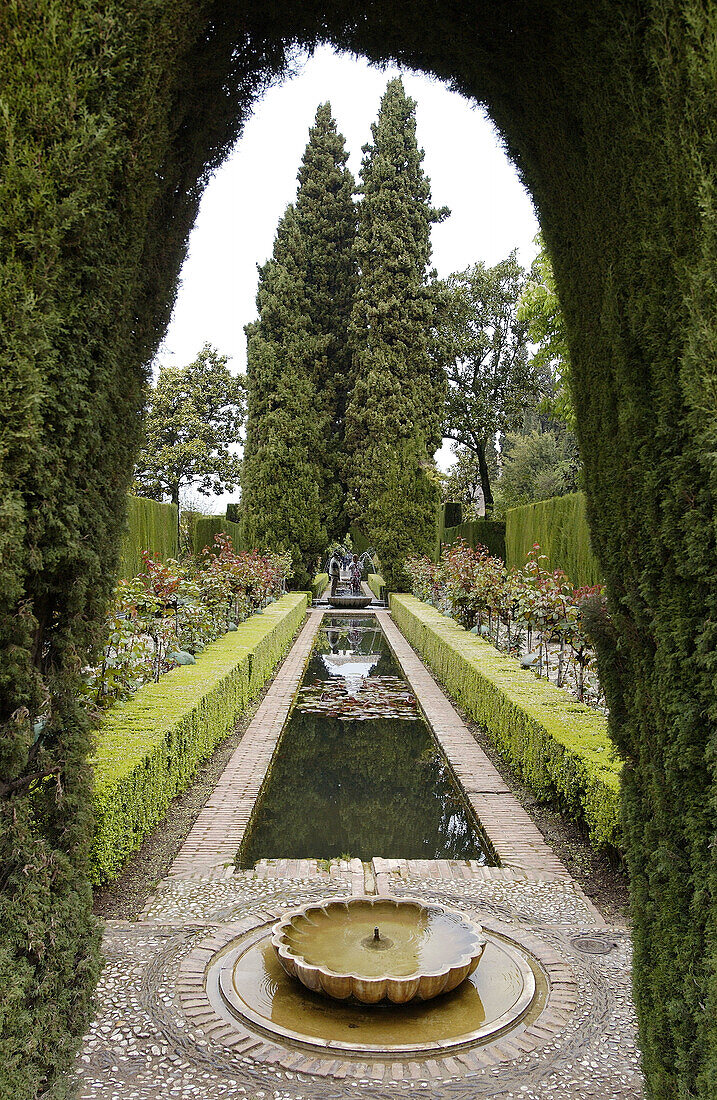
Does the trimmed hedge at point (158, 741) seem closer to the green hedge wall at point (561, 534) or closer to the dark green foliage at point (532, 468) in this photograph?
the green hedge wall at point (561, 534)

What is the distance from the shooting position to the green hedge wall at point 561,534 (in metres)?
13.8

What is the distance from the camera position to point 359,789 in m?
6.13

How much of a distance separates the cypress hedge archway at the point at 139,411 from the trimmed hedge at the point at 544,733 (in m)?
2.09

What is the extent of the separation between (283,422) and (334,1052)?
20.6 metres

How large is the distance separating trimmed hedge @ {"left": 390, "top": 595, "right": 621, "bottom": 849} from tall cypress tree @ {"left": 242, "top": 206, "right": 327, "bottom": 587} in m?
12.7

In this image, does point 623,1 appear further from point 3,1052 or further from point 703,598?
point 3,1052

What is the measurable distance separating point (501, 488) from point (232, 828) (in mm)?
27668

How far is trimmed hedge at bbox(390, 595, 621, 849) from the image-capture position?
4.36 m

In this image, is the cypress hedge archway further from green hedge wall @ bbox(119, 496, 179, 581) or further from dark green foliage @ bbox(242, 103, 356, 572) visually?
dark green foliage @ bbox(242, 103, 356, 572)

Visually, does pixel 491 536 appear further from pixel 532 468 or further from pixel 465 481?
pixel 465 481

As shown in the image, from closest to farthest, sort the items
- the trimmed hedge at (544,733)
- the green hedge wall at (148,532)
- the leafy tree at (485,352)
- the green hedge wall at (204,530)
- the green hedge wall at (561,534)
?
the trimmed hedge at (544,733)
the green hedge wall at (561,534)
the green hedge wall at (148,532)
the green hedge wall at (204,530)
the leafy tree at (485,352)

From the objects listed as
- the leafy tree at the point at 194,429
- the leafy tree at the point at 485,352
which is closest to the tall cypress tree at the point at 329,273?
the leafy tree at the point at 485,352

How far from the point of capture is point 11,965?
1.84 m

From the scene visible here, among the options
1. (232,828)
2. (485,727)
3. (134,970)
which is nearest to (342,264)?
(485,727)
